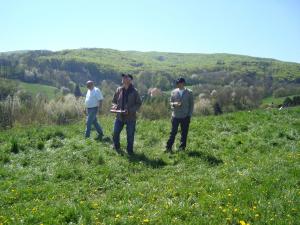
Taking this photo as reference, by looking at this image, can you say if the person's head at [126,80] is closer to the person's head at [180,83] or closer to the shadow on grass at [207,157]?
the person's head at [180,83]

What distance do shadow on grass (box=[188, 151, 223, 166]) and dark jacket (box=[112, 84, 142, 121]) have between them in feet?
8.03

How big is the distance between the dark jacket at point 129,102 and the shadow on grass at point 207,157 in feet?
8.03

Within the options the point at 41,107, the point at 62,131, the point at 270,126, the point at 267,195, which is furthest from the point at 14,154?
the point at 41,107

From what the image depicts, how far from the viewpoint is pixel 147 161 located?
11.8 metres

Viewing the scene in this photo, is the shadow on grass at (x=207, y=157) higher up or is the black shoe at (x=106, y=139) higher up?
the shadow on grass at (x=207, y=157)

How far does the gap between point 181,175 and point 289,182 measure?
116 inches

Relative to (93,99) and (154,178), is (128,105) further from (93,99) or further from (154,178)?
(154,178)

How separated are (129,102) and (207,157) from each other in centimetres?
328

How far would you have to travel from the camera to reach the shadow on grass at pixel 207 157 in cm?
1151

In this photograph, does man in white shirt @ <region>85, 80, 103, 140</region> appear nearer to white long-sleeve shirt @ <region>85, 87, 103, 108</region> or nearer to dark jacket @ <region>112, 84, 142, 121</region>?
white long-sleeve shirt @ <region>85, 87, 103, 108</region>

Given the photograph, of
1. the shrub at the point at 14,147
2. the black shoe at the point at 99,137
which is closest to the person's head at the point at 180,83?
the black shoe at the point at 99,137

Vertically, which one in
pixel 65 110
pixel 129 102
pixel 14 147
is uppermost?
pixel 129 102

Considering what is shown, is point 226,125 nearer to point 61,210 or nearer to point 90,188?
point 90,188

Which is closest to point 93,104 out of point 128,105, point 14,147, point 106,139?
point 106,139
